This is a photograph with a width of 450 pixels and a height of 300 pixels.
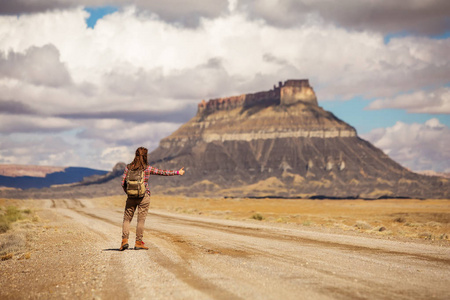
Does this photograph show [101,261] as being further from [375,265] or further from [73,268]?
[375,265]

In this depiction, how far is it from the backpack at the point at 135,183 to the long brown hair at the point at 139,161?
104 mm

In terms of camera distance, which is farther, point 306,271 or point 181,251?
point 181,251

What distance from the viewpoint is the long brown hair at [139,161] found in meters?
11.9

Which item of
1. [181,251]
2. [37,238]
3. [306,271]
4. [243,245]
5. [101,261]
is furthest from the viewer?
[37,238]

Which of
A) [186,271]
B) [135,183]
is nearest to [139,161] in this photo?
[135,183]

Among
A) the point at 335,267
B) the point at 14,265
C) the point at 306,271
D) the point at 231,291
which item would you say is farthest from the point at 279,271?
the point at 14,265

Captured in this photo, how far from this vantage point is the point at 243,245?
13.6 m

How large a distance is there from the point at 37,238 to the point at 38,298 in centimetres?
1233

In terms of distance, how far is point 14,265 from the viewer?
12.0m

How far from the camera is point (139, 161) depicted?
39.1 feet

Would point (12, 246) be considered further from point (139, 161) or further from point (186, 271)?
point (186, 271)

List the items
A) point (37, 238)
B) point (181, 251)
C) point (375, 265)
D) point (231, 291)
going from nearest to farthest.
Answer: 1. point (231, 291)
2. point (375, 265)
3. point (181, 251)
4. point (37, 238)

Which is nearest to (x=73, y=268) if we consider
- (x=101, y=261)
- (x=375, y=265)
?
(x=101, y=261)

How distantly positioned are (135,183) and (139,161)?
0.54 m
